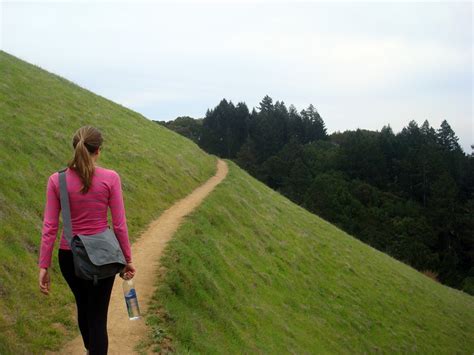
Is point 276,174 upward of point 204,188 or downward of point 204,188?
upward

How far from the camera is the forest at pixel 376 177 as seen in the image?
252 feet

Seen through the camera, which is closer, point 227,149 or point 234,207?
point 234,207

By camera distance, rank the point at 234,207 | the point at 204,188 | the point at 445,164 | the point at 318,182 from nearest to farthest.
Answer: the point at 234,207
the point at 204,188
the point at 318,182
the point at 445,164

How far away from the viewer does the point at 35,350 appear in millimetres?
6805

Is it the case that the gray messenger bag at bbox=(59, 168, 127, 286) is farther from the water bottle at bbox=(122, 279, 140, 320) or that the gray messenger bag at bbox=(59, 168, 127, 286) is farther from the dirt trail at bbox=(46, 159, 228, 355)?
the dirt trail at bbox=(46, 159, 228, 355)

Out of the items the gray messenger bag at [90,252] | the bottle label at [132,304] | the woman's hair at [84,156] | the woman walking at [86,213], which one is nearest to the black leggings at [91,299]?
the woman walking at [86,213]

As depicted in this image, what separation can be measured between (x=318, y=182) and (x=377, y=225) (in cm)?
1403

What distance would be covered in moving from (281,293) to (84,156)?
42.6ft

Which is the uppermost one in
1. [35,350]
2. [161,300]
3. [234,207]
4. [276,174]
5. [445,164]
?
[445,164]

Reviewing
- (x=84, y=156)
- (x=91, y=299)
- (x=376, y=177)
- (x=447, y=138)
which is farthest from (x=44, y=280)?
(x=447, y=138)

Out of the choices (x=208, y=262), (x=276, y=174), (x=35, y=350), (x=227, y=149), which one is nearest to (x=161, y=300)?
(x=35, y=350)

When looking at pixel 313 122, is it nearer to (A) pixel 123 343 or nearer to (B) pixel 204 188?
(B) pixel 204 188

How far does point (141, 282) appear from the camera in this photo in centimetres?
985

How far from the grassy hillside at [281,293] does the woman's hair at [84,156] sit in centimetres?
391
